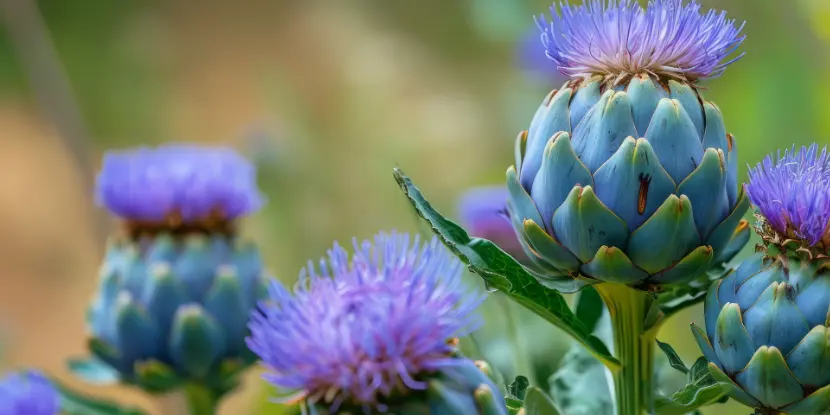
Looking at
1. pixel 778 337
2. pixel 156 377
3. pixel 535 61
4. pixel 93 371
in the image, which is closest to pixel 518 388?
pixel 778 337

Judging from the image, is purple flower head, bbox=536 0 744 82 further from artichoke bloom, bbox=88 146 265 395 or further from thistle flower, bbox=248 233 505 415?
artichoke bloom, bbox=88 146 265 395

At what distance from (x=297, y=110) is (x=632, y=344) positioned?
1.40 meters

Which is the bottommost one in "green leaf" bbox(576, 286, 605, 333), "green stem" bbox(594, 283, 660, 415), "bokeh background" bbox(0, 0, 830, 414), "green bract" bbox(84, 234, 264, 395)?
"green stem" bbox(594, 283, 660, 415)

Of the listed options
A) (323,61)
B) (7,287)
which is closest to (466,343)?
(323,61)

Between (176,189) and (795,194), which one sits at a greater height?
(176,189)

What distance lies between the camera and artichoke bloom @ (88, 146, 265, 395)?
2.11 feet

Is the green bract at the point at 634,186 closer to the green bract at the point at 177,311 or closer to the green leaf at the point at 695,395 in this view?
the green leaf at the point at 695,395

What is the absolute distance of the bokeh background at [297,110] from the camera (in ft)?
3.62

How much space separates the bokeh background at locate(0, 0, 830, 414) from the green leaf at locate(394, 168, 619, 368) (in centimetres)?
7

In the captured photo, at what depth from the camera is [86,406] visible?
0.63 m

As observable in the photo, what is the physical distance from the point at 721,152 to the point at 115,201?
508mm

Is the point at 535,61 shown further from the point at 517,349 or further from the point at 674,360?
the point at 674,360

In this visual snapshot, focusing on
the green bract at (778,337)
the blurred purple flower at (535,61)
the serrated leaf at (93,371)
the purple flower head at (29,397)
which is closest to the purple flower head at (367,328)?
the green bract at (778,337)

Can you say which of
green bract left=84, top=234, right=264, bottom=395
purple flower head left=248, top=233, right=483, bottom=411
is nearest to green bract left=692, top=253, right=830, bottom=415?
purple flower head left=248, top=233, right=483, bottom=411
